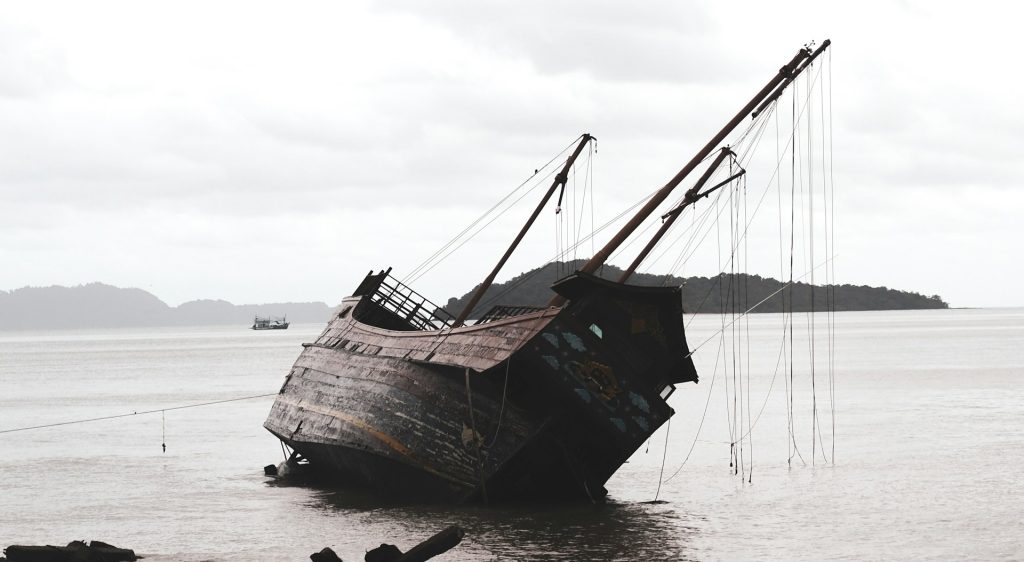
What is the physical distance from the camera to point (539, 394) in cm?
1992

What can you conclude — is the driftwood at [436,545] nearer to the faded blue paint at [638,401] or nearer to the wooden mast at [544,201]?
the faded blue paint at [638,401]

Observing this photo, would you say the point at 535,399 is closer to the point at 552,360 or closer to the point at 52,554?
the point at 552,360

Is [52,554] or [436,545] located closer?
[436,545]

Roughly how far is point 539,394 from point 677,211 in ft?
18.3

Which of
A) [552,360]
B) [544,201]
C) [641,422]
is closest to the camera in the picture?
[552,360]

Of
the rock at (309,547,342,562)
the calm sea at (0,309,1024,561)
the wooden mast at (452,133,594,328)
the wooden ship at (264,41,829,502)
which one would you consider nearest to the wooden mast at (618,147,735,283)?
the wooden ship at (264,41,829,502)

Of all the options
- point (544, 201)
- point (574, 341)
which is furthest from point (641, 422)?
point (544, 201)

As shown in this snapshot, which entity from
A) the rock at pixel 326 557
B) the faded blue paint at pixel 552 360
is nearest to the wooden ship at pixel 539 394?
the faded blue paint at pixel 552 360

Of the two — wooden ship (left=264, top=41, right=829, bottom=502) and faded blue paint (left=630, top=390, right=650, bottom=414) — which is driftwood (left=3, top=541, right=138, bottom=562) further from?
faded blue paint (left=630, top=390, right=650, bottom=414)

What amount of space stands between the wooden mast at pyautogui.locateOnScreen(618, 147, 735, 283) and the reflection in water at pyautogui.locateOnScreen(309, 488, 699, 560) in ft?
15.2

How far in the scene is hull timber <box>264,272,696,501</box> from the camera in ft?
64.1

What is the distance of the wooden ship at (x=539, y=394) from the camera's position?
64.2 ft

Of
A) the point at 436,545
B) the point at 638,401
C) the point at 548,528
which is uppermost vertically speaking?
the point at 638,401

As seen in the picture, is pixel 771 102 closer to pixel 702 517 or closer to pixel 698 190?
pixel 698 190
